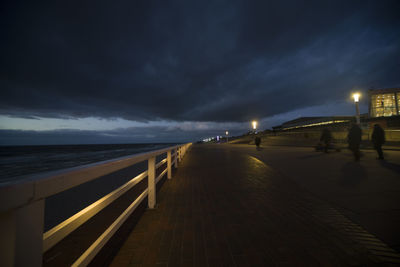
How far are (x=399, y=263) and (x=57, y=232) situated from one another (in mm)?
3448

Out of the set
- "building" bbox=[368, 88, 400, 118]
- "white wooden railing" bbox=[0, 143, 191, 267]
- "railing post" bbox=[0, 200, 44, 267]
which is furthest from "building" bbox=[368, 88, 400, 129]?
"railing post" bbox=[0, 200, 44, 267]

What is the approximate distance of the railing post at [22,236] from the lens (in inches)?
28.4

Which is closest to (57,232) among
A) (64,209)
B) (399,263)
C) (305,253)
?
(305,253)

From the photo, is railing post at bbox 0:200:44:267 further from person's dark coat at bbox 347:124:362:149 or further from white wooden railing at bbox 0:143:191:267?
person's dark coat at bbox 347:124:362:149

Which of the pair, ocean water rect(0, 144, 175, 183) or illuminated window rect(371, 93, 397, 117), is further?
illuminated window rect(371, 93, 397, 117)

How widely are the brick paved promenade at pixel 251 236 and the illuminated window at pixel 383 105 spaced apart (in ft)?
158

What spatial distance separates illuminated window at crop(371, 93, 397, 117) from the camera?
108 ft

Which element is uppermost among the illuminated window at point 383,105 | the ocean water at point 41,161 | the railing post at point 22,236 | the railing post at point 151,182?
the illuminated window at point 383,105

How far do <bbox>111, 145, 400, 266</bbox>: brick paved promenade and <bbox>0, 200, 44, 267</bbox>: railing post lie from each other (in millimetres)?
1300

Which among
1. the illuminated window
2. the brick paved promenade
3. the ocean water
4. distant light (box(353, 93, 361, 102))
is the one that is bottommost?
the ocean water

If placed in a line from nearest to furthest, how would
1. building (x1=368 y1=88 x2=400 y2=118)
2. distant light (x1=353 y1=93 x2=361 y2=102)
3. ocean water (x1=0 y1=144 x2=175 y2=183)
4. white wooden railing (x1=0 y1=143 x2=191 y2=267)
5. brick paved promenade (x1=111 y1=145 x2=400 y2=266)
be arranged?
white wooden railing (x1=0 y1=143 x2=191 y2=267) → brick paved promenade (x1=111 y1=145 x2=400 y2=266) → distant light (x1=353 y1=93 x2=361 y2=102) → ocean water (x1=0 y1=144 x2=175 y2=183) → building (x1=368 y1=88 x2=400 y2=118)

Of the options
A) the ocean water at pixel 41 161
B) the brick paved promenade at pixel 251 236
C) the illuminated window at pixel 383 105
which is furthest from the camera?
the illuminated window at pixel 383 105

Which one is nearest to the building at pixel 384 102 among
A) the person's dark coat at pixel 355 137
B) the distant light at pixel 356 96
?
the distant light at pixel 356 96

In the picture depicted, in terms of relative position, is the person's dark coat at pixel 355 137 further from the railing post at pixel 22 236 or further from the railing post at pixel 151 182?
the railing post at pixel 22 236
